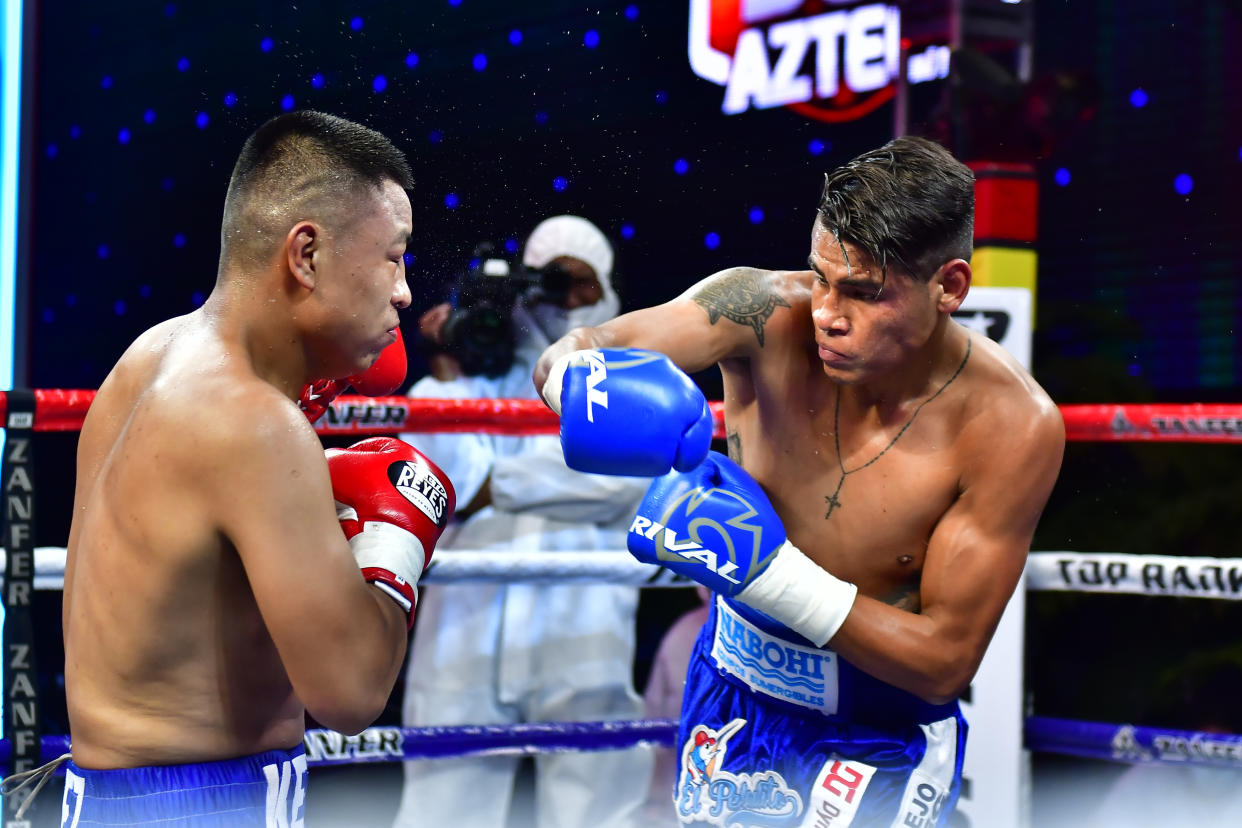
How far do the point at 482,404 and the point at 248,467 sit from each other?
1081mm

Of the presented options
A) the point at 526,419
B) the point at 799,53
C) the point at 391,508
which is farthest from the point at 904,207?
the point at 799,53

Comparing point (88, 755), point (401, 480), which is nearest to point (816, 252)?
point (401, 480)

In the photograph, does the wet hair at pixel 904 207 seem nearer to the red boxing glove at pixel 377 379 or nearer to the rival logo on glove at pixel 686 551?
the rival logo on glove at pixel 686 551

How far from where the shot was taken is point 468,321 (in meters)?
2.55

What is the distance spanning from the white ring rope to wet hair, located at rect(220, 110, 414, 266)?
92 centimetres

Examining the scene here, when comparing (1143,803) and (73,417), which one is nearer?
(73,417)

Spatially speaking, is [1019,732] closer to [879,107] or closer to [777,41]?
[879,107]

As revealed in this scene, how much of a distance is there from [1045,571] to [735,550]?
3.09ft

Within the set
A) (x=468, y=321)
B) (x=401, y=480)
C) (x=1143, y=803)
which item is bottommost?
(x=1143, y=803)

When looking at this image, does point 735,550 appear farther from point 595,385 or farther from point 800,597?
point 595,385

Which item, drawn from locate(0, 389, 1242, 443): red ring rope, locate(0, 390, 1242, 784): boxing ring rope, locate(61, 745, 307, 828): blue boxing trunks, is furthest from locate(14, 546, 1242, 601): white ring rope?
locate(61, 745, 307, 828): blue boxing trunks

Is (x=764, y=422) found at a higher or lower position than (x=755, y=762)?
higher

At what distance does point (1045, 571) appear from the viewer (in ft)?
6.71

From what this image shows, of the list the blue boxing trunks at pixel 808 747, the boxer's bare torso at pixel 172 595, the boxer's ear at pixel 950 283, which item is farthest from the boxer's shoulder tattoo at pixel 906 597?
the boxer's bare torso at pixel 172 595
